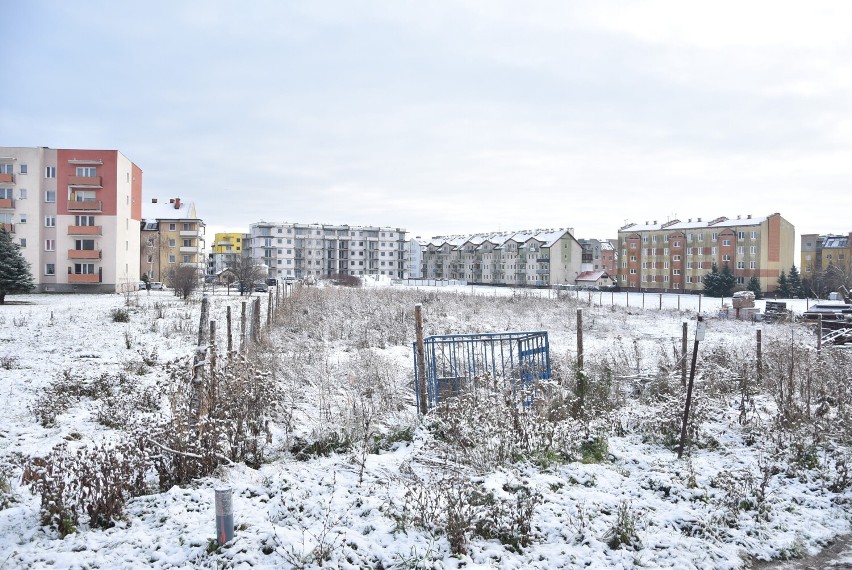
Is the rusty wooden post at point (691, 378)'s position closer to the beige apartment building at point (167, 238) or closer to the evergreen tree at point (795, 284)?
the evergreen tree at point (795, 284)

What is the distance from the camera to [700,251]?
69375 millimetres

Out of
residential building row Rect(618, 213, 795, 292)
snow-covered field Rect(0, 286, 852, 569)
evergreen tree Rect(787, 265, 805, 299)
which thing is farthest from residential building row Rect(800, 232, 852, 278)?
snow-covered field Rect(0, 286, 852, 569)

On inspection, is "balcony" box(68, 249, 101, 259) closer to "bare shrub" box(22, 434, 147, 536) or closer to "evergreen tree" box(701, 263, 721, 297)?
"bare shrub" box(22, 434, 147, 536)

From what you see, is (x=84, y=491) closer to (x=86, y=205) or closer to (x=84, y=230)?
(x=84, y=230)

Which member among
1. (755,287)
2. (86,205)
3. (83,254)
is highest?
(86,205)

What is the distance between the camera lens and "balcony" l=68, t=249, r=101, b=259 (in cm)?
4706

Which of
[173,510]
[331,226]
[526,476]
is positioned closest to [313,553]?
[173,510]

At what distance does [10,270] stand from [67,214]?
1958 cm

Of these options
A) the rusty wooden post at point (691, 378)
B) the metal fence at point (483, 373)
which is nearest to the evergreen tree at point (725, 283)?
the metal fence at point (483, 373)

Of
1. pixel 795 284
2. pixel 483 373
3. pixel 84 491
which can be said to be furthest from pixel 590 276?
pixel 84 491

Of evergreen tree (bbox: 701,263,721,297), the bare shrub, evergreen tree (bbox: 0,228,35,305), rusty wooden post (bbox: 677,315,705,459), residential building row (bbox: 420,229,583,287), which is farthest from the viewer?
residential building row (bbox: 420,229,583,287)

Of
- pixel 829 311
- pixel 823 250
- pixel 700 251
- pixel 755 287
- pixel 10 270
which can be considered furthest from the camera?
pixel 823 250

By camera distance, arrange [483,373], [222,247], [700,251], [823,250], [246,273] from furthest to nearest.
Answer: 1. [222,247]
2. [823,250]
3. [700,251]
4. [246,273]
5. [483,373]

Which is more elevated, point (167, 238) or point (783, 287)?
point (167, 238)
